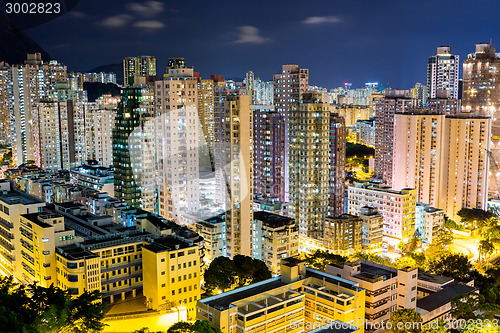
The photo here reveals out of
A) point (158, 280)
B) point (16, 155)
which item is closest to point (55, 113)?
point (16, 155)

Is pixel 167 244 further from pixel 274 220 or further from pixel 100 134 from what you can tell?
pixel 100 134

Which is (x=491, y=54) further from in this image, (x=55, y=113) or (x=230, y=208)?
(x=55, y=113)

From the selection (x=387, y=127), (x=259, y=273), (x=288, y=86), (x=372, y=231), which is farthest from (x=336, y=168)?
(x=259, y=273)

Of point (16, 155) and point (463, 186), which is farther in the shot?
point (16, 155)

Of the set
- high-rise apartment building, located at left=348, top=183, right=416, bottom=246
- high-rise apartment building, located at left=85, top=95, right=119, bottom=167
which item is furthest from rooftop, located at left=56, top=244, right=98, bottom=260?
high-rise apartment building, located at left=85, top=95, right=119, bottom=167

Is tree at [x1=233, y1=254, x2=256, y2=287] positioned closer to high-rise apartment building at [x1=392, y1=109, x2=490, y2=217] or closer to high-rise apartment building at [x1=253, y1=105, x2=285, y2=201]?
high-rise apartment building at [x1=253, y1=105, x2=285, y2=201]

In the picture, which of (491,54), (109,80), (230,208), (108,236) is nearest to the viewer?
(108,236)
